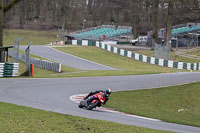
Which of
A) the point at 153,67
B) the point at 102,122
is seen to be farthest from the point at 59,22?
the point at 102,122

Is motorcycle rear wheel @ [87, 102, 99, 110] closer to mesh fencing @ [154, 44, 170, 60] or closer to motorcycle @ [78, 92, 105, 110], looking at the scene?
motorcycle @ [78, 92, 105, 110]

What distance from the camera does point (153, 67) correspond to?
41.2 meters

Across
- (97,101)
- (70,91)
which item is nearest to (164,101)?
(70,91)

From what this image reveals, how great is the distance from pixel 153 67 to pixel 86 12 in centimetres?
7175

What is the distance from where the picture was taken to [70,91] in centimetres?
1833

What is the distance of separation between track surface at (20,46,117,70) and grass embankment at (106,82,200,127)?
18.0 metres

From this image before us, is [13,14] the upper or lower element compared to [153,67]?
upper

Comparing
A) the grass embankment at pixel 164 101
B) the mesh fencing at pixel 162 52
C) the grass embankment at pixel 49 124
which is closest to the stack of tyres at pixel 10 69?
the grass embankment at pixel 164 101

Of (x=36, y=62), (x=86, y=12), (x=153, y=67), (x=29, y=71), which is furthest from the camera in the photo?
(x=86, y=12)

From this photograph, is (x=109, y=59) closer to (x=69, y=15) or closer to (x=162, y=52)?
(x=162, y=52)

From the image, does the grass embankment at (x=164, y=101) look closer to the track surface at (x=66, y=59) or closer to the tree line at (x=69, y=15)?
the track surface at (x=66, y=59)

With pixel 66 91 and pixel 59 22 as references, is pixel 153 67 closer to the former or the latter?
pixel 66 91

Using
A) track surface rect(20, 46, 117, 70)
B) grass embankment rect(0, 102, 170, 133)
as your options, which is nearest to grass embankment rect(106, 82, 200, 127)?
grass embankment rect(0, 102, 170, 133)

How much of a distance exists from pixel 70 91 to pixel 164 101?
4.43 metres
